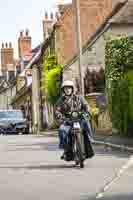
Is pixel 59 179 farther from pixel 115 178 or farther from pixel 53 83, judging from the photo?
pixel 53 83

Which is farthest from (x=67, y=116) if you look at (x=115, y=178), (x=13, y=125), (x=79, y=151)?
(x=13, y=125)

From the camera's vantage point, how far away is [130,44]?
28.0 meters

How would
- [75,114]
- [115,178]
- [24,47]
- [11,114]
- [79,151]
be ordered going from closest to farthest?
1. [115,178]
2. [79,151]
3. [75,114]
4. [11,114]
5. [24,47]

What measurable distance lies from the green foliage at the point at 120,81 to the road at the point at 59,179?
4855 millimetres

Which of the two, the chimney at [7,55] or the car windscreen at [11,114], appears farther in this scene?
the chimney at [7,55]

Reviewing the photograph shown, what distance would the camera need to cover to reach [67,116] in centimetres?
1442

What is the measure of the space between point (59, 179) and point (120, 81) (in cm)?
1161

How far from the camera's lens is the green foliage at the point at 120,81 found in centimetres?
2239

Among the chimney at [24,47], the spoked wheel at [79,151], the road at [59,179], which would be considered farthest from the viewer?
the chimney at [24,47]

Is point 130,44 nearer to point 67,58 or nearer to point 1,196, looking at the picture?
point 1,196

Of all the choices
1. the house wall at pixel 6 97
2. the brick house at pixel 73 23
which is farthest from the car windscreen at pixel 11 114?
the house wall at pixel 6 97

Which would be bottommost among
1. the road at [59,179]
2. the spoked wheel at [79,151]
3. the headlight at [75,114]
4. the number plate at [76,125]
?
the road at [59,179]

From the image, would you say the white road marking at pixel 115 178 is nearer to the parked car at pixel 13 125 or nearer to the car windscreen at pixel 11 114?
the parked car at pixel 13 125

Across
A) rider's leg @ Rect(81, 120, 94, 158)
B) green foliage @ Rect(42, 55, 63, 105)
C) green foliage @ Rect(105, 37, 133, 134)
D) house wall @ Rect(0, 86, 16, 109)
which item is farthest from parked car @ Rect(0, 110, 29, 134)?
house wall @ Rect(0, 86, 16, 109)
